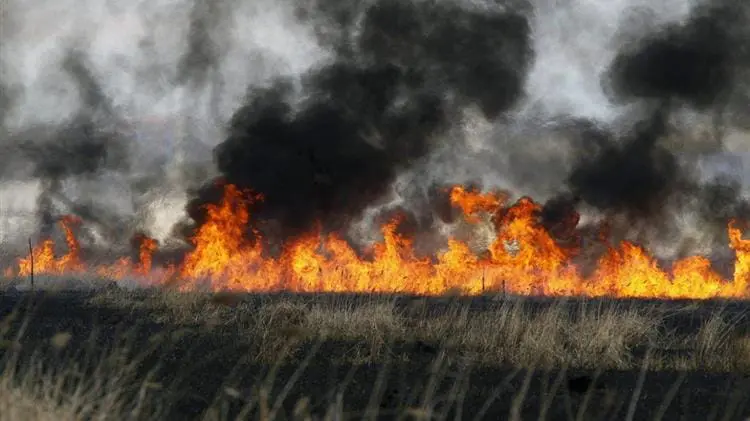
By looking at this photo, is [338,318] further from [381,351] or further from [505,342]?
[505,342]

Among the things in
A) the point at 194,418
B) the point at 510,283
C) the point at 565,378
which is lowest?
the point at 194,418

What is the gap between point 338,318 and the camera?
52.5 feet

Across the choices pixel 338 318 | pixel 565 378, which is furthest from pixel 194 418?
pixel 338 318

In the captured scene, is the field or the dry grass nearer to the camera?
the field

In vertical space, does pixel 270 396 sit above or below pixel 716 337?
below

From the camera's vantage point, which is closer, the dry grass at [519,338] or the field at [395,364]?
the field at [395,364]

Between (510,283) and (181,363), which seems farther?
(510,283)

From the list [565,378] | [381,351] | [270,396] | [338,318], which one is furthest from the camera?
[338,318]

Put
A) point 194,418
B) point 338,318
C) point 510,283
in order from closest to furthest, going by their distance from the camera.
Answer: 1. point 194,418
2. point 338,318
3. point 510,283

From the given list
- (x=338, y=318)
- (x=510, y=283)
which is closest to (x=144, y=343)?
(x=338, y=318)

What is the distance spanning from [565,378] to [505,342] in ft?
8.90

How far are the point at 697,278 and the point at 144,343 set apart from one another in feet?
83.6

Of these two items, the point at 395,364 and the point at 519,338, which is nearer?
the point at 395,364

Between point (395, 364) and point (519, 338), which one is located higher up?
point (519, 338)
